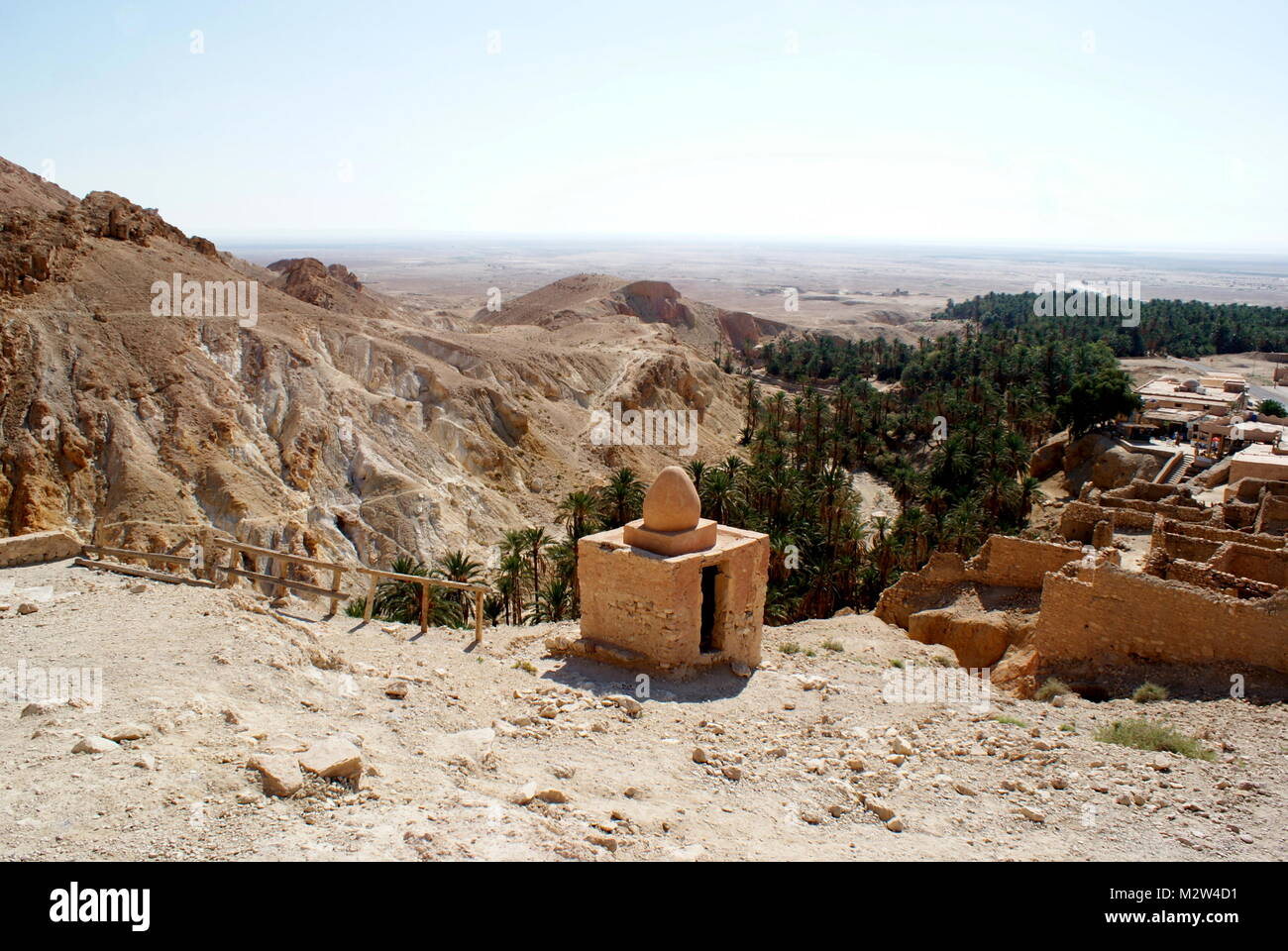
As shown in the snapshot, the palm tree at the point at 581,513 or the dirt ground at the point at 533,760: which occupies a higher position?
the dirt ground at the point at 533,760

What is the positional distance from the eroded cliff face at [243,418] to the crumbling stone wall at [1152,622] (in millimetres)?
19234

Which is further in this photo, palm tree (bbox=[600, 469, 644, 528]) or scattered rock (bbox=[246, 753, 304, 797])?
palm tree (bbox=[600, 469, 644, 528])

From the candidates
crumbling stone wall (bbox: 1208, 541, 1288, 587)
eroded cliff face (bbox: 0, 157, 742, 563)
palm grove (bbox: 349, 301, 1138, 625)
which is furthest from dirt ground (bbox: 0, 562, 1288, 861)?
eroded cliff face (bbox: 0, 157, 742, 563)

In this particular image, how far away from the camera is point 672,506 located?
1191cm

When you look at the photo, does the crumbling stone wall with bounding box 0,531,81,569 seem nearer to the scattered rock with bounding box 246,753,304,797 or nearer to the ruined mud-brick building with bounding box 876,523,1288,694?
the scattered rock with bounding box 246,753,304,797

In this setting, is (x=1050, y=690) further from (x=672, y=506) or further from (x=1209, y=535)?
(x=1209, y=535)

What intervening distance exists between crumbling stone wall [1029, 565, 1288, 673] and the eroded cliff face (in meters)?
19.2

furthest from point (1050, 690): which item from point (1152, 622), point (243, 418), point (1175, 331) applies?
point (1175, 331)

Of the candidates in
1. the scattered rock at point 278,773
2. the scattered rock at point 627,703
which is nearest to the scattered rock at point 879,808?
the scattered rock at point 627,703

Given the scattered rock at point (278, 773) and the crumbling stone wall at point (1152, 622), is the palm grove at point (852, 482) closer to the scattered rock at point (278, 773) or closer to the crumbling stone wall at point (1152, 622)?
the crumbling stone wall at point (1152, 622)

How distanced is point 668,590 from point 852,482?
108 ft

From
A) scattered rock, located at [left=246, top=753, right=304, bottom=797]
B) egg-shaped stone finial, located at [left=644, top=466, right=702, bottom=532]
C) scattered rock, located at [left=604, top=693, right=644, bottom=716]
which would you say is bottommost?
scattered rock, located at [left=604, top=693, right=644, bottom=716]

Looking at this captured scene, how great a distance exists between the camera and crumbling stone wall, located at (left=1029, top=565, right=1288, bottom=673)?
11.5 metres

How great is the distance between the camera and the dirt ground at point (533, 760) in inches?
231
